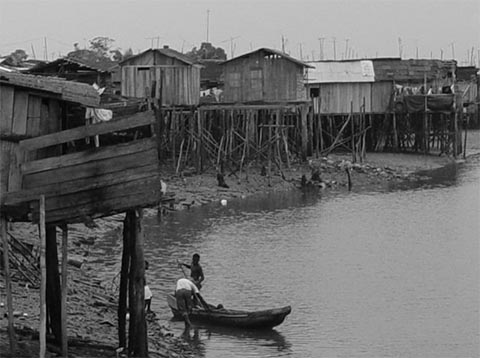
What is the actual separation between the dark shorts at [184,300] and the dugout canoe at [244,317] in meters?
0.17

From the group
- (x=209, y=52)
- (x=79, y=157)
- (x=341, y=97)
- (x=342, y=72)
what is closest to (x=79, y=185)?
(x=79, y=157)

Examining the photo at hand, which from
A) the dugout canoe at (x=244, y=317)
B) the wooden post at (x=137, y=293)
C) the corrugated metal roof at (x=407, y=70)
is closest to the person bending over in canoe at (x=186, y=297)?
the dugout canoe at (x=244, y=317)

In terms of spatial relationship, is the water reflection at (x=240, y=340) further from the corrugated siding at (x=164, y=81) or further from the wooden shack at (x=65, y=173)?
the corrugated siding at (x=164, y=81)

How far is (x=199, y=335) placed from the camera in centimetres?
1722

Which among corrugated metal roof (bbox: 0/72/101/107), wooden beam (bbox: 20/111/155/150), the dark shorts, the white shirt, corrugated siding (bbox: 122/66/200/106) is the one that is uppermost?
corrugated siding (bbox: 122/66/200/106)

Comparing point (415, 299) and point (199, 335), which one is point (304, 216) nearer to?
point (415, 299)

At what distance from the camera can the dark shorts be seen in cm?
1748

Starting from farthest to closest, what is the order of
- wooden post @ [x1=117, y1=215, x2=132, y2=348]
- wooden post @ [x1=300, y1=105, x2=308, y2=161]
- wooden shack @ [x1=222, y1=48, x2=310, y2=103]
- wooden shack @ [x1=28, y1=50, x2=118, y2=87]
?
wooden post @ [x1=300, y1=105, x2=308, y2=161], wooden shack @ [x1=222, y1=48, x2=310, y2=103], wooden shack @ [x1=28, y1=50, x2=118, y2=87], wooden post @ [x1=117, y1=215, x2=132, y2=348]

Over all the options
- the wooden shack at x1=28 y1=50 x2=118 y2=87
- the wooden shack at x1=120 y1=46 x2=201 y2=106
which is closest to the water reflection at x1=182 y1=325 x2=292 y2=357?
the wooden shack at x1=28 y1=50 x2=118 y2=87

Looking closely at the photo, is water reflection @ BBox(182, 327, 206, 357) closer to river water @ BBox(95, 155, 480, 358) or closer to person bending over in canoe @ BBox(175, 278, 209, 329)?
river water @ BBox(95, 155, 480, 358)

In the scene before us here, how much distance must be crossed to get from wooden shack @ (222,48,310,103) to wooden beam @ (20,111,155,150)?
93.7ft

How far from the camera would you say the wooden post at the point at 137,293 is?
40.5ft

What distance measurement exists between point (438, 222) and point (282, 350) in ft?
48.4

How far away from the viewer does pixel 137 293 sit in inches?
489
